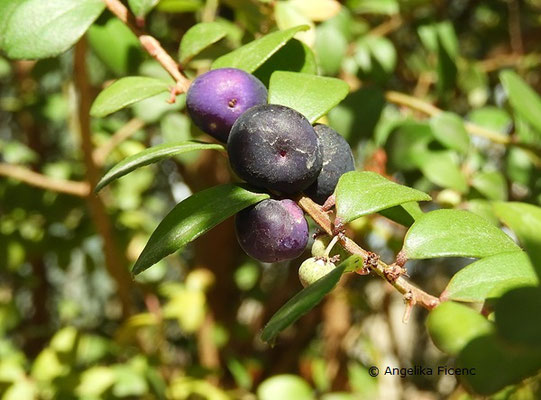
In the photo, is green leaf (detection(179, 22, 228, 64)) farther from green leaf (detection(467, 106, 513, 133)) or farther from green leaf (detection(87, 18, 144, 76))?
green leaf (detection(467, 106, 513, 133))

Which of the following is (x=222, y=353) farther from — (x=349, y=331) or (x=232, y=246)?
(x=349, y=331)

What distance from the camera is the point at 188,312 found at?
1.29m

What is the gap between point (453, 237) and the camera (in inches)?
18.6

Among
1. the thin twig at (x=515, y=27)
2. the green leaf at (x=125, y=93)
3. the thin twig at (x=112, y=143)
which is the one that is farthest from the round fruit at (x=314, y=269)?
the thin twig at (x=515, y=27)

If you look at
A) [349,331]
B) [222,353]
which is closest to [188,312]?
[222,353]

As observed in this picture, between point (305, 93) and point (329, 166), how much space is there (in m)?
0.08

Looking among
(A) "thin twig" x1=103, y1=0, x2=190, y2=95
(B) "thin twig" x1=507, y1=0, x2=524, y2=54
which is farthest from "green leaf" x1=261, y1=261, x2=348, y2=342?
(B) "thin twig" x1=507, y1=0, x2=524, y2=54

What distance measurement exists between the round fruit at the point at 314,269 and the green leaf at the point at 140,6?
32 cm

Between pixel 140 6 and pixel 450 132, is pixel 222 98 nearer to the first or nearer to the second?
pixel 140 6

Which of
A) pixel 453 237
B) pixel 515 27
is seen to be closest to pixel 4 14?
pixel 453 237

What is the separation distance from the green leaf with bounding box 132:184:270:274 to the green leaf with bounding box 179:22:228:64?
203 mm

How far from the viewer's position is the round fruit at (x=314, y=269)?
0.46 metres

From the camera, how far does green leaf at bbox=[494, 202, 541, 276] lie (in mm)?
319

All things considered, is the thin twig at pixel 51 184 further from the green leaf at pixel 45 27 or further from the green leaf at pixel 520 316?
the green leaf at pixel 520 316
